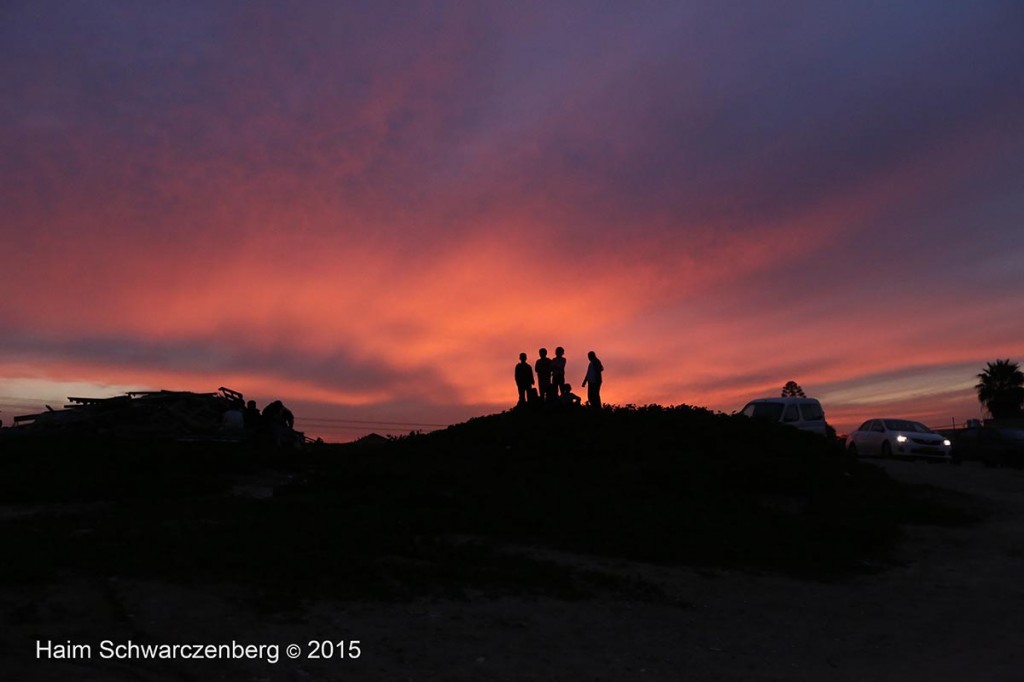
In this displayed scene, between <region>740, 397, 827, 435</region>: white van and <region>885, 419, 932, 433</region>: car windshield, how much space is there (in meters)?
4.01

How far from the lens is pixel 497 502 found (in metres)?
14.2

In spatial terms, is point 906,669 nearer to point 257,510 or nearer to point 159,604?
point 159,604

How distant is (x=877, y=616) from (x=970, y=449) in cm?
2255

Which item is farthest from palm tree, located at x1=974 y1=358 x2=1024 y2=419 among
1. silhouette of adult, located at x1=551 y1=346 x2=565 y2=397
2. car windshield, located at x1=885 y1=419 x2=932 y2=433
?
silhouette of adult, located at x1=551 y1=346 x2=565 y2=397

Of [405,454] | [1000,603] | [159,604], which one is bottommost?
[1000,603]

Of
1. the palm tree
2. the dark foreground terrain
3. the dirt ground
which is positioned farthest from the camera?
the palm tree

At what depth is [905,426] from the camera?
2747 centimetres

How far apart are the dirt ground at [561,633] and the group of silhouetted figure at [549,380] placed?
11.9 meters

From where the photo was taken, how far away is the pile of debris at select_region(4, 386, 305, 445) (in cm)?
2417

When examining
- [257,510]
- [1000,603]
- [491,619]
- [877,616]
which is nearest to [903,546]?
[1000,603]

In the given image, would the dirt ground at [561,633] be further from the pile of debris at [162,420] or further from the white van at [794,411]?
the pile of debris at [162,420]

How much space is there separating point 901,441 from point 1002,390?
137 feet

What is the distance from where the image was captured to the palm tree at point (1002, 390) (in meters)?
59.2

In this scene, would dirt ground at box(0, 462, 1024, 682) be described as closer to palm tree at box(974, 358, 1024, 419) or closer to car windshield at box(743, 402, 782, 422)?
car windshield at box(743, 402, 782, 422)
